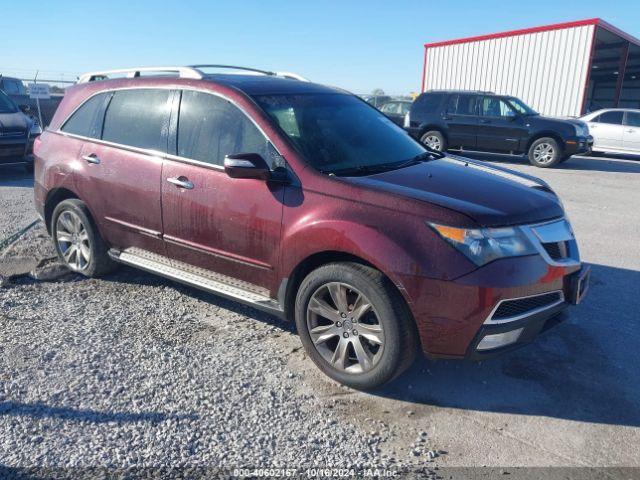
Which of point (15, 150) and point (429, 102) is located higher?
point (429, 102)

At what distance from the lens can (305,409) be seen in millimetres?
3133

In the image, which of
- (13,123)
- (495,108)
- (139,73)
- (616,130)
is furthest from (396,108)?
(139,73)

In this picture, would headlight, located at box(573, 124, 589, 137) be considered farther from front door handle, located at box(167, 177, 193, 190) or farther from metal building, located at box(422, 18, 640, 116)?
front door handle, located at box(167, 177, 193, 190)

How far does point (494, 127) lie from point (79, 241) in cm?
1205

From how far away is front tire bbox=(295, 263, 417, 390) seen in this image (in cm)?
311

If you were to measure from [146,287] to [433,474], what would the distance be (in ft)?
10.4

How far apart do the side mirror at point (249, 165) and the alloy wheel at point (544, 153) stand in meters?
12.1

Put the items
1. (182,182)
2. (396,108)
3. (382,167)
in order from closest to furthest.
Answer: (382,167) < (182,182) < (396,108)

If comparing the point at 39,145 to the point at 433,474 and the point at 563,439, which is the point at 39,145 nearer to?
the point at 433,474

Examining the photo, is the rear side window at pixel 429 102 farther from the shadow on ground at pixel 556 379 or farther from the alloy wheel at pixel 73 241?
the alloy wheel at pixel 73 241

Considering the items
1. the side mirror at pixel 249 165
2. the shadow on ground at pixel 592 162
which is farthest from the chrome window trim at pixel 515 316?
the shadow on ground at pixel 592 162

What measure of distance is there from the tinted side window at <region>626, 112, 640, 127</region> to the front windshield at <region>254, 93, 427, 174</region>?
47.2 feet

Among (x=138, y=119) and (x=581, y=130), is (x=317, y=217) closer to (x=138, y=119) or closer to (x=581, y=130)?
(x=138, y=119)

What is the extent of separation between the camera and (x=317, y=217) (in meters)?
3.34
